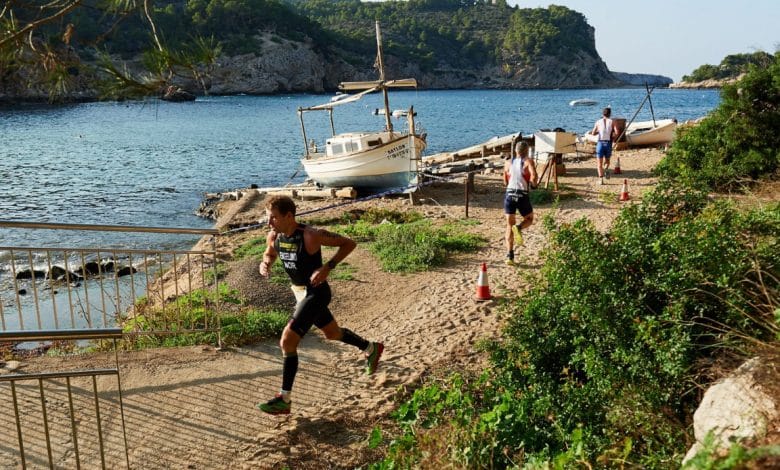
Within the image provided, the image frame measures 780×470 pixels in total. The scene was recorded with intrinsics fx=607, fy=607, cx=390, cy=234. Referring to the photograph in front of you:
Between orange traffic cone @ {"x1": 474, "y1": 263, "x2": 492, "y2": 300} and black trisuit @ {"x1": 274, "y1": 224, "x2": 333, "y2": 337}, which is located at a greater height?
black trisuit @ {"x1": 274, "y1": 224, "x2": 333, "y2": 337}

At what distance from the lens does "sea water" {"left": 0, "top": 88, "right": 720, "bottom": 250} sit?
22.9 m

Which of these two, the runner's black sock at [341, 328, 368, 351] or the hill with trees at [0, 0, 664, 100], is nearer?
the hill with trees at [0, 0, 664, 100]

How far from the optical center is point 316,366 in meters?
6.95

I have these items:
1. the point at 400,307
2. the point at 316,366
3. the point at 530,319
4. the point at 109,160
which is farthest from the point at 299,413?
the point at 109,160

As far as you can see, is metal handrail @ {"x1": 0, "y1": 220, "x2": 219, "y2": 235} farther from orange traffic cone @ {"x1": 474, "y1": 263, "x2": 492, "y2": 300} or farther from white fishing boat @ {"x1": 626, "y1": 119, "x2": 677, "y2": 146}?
white fishing boat @ {"x1": 626, "y1": 119, "x2": 677, "y2": 146}

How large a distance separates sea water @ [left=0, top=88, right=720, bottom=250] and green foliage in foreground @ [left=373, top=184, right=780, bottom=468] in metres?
3.26

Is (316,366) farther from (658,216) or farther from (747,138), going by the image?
(747,138)

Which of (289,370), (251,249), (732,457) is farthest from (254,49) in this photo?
(732,457)

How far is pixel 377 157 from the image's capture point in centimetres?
1923

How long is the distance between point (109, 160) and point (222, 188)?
49.4ft

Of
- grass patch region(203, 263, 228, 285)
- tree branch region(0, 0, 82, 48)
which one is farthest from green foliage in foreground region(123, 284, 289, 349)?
tree branch region(0, 0, 82, 48)

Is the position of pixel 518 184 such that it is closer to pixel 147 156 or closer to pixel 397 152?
pixel 397 152

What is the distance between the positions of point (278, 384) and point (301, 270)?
4.96 ft

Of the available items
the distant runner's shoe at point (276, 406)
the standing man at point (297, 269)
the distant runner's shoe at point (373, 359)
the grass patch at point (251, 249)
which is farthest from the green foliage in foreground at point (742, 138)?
the distant runner's shoe at point (276, 406)
